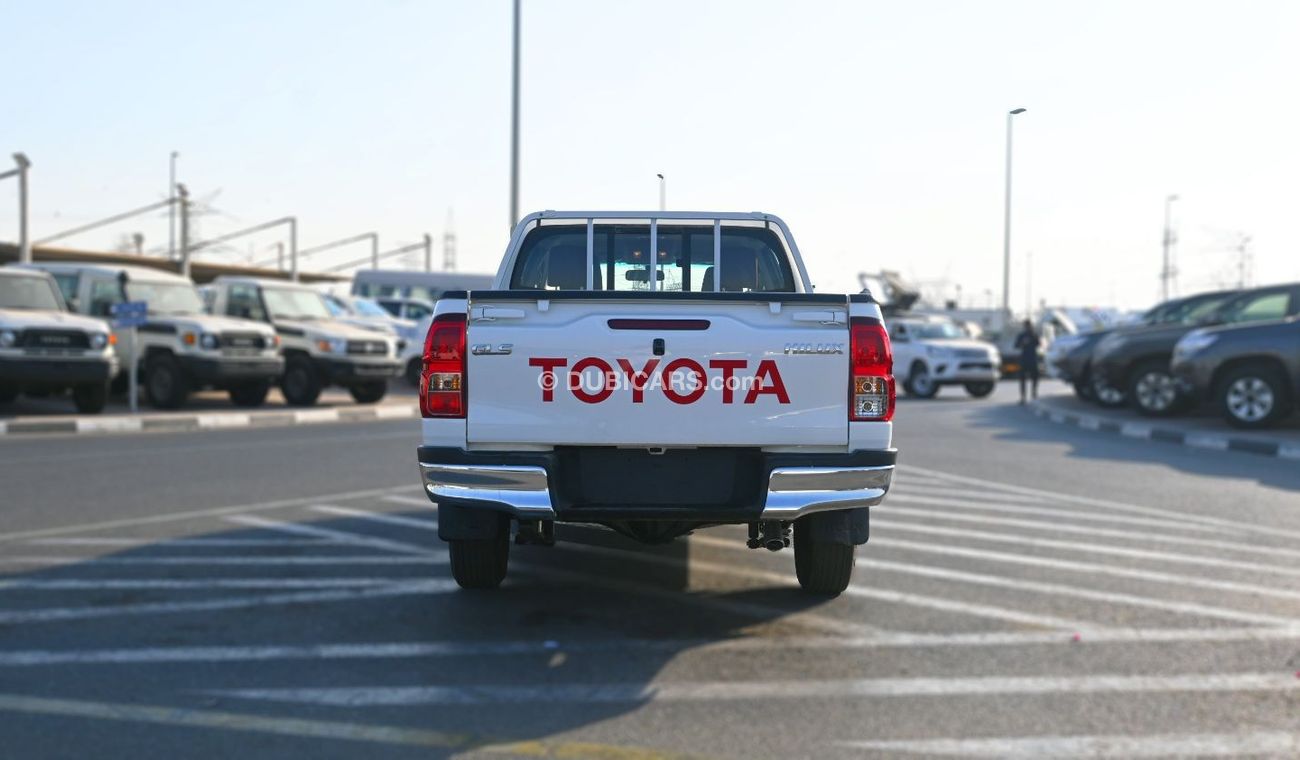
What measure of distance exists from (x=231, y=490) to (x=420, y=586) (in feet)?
14.0

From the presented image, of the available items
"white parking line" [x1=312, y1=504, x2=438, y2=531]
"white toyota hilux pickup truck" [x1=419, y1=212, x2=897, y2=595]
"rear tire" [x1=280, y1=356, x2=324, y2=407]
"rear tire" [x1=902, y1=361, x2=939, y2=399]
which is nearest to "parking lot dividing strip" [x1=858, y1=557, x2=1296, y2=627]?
"white toyota hilux pickup truck" [x1=419, y1=212, x2=897, y2=595]

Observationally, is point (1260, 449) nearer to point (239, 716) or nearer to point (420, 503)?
point (420, 503)

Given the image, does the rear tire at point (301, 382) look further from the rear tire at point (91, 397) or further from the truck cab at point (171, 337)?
the rear tire at point (91, 397)

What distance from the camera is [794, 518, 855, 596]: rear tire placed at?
550 centimetres

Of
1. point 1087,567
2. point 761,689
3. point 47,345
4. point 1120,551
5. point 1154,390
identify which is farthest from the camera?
point 1154,390

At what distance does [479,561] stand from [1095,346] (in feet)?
58.4

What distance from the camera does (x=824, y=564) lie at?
18.2 feet

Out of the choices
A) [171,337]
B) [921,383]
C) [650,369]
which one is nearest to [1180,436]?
[921,383]

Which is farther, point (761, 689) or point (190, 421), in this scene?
point (190, 421)

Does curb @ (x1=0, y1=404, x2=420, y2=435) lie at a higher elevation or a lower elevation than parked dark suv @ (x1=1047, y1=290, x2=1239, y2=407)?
lower

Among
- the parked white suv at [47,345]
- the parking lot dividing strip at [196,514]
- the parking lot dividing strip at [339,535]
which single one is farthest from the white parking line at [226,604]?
the parked white suv at [47,345]

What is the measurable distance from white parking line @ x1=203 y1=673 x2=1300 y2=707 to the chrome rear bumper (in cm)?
63

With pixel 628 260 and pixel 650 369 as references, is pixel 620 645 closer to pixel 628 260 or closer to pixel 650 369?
pixel 650 369

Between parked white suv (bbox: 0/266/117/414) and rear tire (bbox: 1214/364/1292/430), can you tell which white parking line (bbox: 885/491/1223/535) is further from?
parked white suv (bbox: 0/266/117/414)
